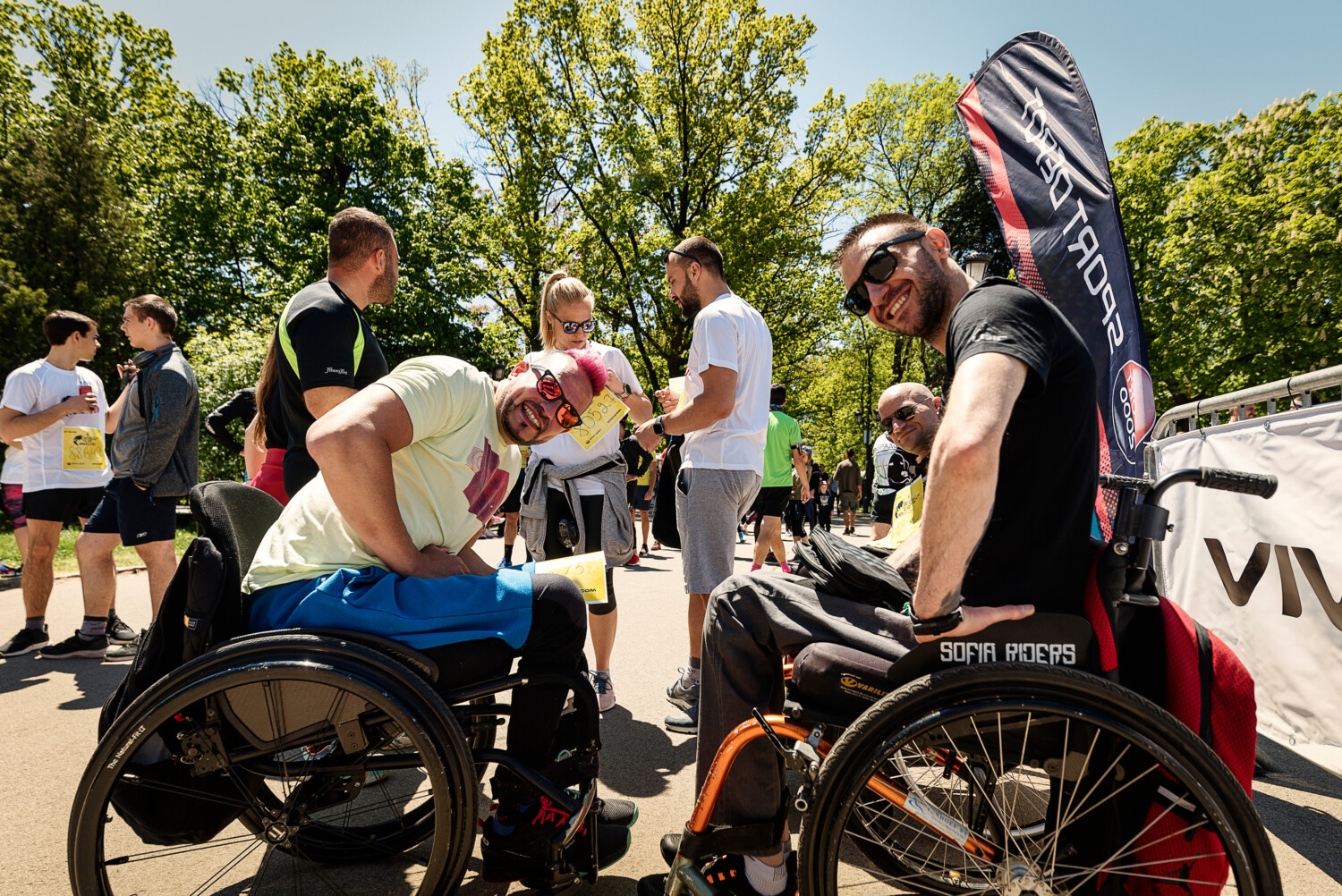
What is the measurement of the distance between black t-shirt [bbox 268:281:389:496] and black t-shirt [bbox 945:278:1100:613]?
2.11 meters

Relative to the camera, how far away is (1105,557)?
1.46 m

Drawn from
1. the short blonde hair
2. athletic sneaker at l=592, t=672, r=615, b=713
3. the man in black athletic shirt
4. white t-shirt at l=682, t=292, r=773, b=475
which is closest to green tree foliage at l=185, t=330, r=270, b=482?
the short blonde hair

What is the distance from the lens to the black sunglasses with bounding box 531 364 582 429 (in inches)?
82.0

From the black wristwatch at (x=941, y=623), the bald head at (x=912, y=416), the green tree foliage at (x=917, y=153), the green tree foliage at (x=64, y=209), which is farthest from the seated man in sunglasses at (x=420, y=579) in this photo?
the green tree foliage at (x=917, y=153)

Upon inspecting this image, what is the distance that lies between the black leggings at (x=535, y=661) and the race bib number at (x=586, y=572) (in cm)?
10

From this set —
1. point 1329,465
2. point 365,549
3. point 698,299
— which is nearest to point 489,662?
point 365,549

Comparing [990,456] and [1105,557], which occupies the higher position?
[990,456]

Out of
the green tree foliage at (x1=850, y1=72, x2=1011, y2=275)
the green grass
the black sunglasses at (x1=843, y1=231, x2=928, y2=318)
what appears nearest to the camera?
the black sunglasses at (x1=843, y1=231, x2=928, y2=318)

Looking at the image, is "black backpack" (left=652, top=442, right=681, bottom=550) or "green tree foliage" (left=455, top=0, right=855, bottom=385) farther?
"green tree foliage" (left=455, top=0, right=855, bottom=385)

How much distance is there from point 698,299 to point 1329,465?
2.63 meters

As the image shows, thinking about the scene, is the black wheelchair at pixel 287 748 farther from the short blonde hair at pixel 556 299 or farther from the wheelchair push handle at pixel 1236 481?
the short blonde hair at pixel 556 299

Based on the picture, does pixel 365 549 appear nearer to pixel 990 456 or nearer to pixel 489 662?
pixel 489 662

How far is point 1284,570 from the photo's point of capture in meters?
2.71

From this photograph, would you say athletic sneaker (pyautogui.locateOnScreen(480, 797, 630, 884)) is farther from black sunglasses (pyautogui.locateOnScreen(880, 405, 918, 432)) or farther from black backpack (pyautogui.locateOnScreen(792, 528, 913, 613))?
black sunglasses (pyautogui.locateOnScreen(880, 405, 918, 432))
